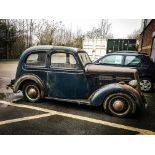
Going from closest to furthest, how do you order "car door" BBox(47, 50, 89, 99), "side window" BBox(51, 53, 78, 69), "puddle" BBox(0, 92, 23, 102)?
"car door" BBox(47, 50, 89, 99) → "side window" BBox(51, 53, 78, 69) → "puddle" BBox(0, 92, 23, 102)

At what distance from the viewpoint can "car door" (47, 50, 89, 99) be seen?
17.2 feet

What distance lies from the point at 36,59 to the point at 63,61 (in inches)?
34.9

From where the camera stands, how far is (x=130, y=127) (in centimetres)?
434

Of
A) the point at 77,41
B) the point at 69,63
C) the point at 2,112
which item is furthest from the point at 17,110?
the point at 77,41

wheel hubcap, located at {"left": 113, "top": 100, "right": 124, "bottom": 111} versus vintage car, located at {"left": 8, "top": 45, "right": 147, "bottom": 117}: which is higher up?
vintage car, located at {"left": 8, "top": 45, "right": 147, "bottom": 117}

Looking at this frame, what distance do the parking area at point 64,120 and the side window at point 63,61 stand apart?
3.88 ft

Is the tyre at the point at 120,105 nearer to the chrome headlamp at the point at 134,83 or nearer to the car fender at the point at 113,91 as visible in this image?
the car fender at the point at 113,91

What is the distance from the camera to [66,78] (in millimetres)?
5348

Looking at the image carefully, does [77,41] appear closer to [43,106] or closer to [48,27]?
[48,27]

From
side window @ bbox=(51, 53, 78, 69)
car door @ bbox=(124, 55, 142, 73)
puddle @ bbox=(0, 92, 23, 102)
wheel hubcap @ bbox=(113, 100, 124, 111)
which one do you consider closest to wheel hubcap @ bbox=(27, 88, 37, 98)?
puddle @ bbox=(0, 92, 23, 102)

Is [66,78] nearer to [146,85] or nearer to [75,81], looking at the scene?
[75,81]

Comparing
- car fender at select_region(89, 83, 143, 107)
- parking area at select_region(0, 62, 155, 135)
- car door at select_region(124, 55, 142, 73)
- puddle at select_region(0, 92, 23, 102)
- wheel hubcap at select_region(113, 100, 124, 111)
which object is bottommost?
parking area at select_region(0, 62, 155, 135)

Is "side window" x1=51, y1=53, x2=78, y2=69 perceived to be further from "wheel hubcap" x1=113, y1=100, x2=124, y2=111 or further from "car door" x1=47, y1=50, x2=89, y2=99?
"wheel hubcap" x1=113, y1=100, x2=124, y2=111

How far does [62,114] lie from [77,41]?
89.6 ft
